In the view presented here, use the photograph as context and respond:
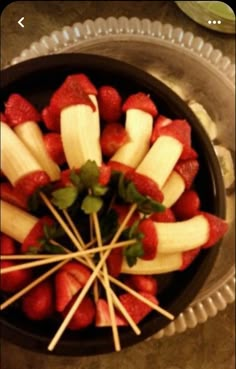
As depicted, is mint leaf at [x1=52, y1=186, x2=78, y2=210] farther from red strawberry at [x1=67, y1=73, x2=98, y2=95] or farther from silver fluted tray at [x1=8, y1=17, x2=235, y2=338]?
silver fluted tray at [x1=8, y1=17, x2=235, y2=338]

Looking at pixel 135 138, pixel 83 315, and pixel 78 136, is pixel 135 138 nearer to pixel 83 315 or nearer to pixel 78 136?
pixel 78 136

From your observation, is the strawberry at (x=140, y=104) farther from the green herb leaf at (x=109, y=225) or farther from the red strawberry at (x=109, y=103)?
the green herb leaf at (x=109, y=225)

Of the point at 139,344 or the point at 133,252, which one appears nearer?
the point at 133,252

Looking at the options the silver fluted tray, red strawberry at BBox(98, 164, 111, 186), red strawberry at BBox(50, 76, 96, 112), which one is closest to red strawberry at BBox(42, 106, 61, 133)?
red strawberry at BBox(50, 76, 96, 112)

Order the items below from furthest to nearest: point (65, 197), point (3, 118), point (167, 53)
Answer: point (167, 53) < point (3, 118) < point (65, 197)

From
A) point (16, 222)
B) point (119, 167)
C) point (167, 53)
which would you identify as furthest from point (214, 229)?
point (167, 53)

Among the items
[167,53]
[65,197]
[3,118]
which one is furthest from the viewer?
[167,53]

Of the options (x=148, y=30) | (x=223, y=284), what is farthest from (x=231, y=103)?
(x=223, y=284)
